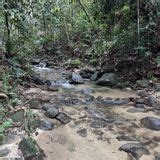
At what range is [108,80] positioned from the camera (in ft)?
28.0

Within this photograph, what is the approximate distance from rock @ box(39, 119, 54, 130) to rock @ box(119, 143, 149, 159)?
1.33 meters

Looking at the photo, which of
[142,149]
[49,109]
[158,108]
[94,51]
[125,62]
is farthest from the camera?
[94,51]

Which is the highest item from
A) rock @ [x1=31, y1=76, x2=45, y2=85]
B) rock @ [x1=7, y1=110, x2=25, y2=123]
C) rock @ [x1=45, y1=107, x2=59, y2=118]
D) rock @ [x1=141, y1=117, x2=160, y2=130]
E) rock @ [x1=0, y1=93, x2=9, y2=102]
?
rock @ [x1=0, y1=93, x2=9, y2=102]

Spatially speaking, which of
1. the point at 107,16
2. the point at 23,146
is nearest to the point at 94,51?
the point at 107,16

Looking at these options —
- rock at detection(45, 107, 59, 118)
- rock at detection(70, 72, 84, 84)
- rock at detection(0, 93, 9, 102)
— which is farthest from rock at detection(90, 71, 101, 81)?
rock at detection(0, 93, 9, 102)

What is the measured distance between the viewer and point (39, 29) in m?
17.2

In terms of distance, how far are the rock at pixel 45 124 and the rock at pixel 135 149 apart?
133 centimetres

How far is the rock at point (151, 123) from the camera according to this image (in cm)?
541

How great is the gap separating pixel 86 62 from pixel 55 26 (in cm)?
522

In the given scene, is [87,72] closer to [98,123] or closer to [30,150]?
[98,123]

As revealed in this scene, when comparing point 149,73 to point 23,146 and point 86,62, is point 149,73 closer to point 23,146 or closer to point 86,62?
point 86,62

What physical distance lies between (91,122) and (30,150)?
1824mm

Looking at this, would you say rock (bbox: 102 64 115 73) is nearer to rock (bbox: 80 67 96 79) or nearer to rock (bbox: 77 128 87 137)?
rock (bbox: 80 67 96 79)

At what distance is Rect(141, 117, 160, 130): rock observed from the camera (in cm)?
541
